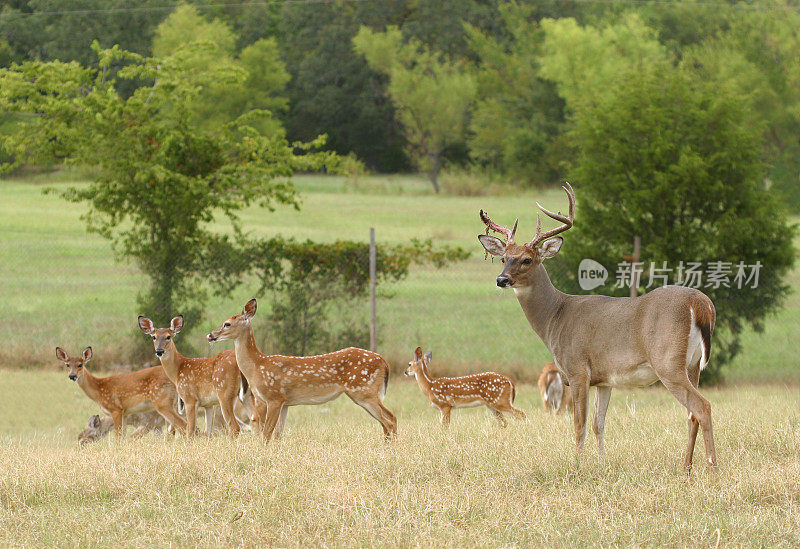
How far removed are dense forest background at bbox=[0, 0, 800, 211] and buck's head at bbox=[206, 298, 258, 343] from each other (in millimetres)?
44899

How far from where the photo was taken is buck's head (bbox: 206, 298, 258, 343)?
9.03m

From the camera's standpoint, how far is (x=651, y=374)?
7219mm

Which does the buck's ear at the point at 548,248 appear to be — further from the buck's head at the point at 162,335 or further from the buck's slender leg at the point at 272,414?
the buck's head at the point at 162,335

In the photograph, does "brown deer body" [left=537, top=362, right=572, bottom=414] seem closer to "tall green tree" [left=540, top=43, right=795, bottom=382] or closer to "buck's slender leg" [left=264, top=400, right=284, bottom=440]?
"tall green tree" [left=540, top=43, right=795, bottom=382]

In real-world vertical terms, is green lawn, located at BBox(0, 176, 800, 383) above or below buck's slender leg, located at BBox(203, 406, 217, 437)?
below

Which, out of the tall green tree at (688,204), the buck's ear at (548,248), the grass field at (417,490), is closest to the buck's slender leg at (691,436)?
the grass field at (417,490)

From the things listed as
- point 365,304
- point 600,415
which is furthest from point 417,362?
point 365,304

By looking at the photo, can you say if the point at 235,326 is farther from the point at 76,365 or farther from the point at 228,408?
the point at 76,365

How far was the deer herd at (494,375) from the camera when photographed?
23.0ft

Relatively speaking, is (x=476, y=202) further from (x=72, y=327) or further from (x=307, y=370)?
(x=307, y=370)

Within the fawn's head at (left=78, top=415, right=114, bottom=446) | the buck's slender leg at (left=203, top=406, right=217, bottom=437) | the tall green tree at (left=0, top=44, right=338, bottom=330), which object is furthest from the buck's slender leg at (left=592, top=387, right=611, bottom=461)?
the tall green tree at (left=0, top=44, right=338, bottom=330)

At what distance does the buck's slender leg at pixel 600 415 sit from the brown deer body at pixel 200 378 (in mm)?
3367

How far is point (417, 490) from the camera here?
6.73 metres

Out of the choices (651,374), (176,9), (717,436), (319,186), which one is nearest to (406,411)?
(717,436)
